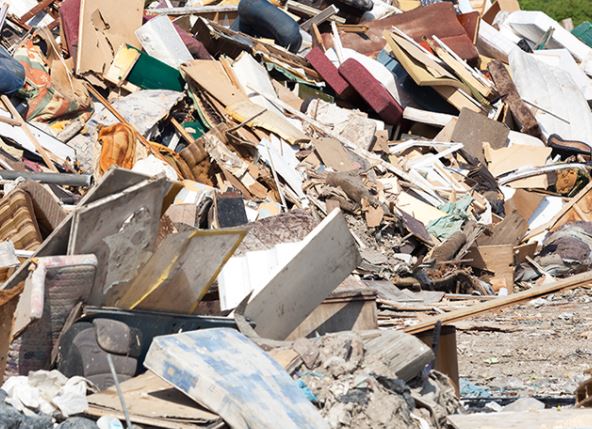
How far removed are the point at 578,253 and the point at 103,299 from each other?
263 inches

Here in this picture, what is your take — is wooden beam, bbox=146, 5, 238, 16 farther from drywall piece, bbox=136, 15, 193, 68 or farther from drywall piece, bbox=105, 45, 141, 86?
drywall piece, bbox=105, 45, 141, 86

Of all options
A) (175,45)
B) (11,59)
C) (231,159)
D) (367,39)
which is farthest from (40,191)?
(367,39)

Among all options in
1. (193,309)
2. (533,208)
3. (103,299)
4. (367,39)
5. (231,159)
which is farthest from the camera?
(367,39)

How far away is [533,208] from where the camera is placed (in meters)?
12.1

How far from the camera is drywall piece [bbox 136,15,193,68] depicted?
12055 millimetres

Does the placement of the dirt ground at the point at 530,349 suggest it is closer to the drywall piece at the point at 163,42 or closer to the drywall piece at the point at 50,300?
the drywall piece at the point at 50,300

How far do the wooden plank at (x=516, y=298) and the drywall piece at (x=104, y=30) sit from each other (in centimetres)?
510

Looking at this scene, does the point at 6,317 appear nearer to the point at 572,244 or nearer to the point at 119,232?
the point at 119,232

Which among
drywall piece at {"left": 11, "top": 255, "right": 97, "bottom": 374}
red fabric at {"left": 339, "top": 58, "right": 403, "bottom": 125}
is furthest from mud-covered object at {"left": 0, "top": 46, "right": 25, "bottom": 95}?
drywall piece at {"left": 11, "top": 255, "right": 97, "bottom": 374}

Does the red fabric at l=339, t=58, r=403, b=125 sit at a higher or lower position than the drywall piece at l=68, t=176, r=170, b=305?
lower

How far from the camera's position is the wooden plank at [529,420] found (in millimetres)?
4930

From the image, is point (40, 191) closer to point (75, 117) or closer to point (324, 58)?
point (75, 117)

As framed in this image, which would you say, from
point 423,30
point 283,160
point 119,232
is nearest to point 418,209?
point 283,160

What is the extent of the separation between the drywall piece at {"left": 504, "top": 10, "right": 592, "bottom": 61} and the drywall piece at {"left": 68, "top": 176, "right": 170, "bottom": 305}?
11.4 meters
